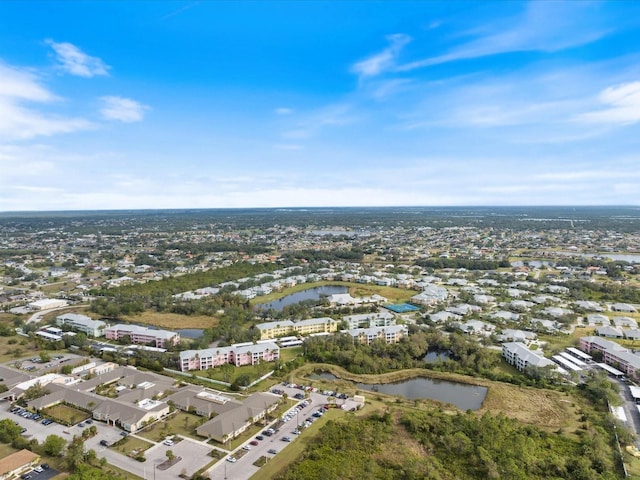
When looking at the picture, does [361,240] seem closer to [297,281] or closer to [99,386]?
[297,281]

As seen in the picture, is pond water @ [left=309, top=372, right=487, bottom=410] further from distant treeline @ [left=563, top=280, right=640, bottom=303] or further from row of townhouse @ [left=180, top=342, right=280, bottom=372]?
distant treeline @ [left=563, top=280, right=640, bottom=303]

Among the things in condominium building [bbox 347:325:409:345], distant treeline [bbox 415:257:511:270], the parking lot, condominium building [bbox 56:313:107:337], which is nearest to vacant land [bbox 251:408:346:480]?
the parking lot

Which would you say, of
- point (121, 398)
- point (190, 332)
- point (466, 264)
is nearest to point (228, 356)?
point (121, 398)

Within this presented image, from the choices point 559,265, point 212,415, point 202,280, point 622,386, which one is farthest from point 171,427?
point 559,265

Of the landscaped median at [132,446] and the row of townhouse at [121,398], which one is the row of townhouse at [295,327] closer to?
the row of townhouse at [121,398]

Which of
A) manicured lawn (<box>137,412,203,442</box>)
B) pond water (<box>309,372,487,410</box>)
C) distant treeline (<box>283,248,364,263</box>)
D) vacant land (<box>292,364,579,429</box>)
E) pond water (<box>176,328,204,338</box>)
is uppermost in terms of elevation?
distant treeline (<box>283,248,364,263</box>)

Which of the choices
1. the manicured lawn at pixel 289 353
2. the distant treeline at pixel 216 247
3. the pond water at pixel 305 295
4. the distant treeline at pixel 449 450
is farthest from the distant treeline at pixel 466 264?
the distant treeline at pixel 449 450
